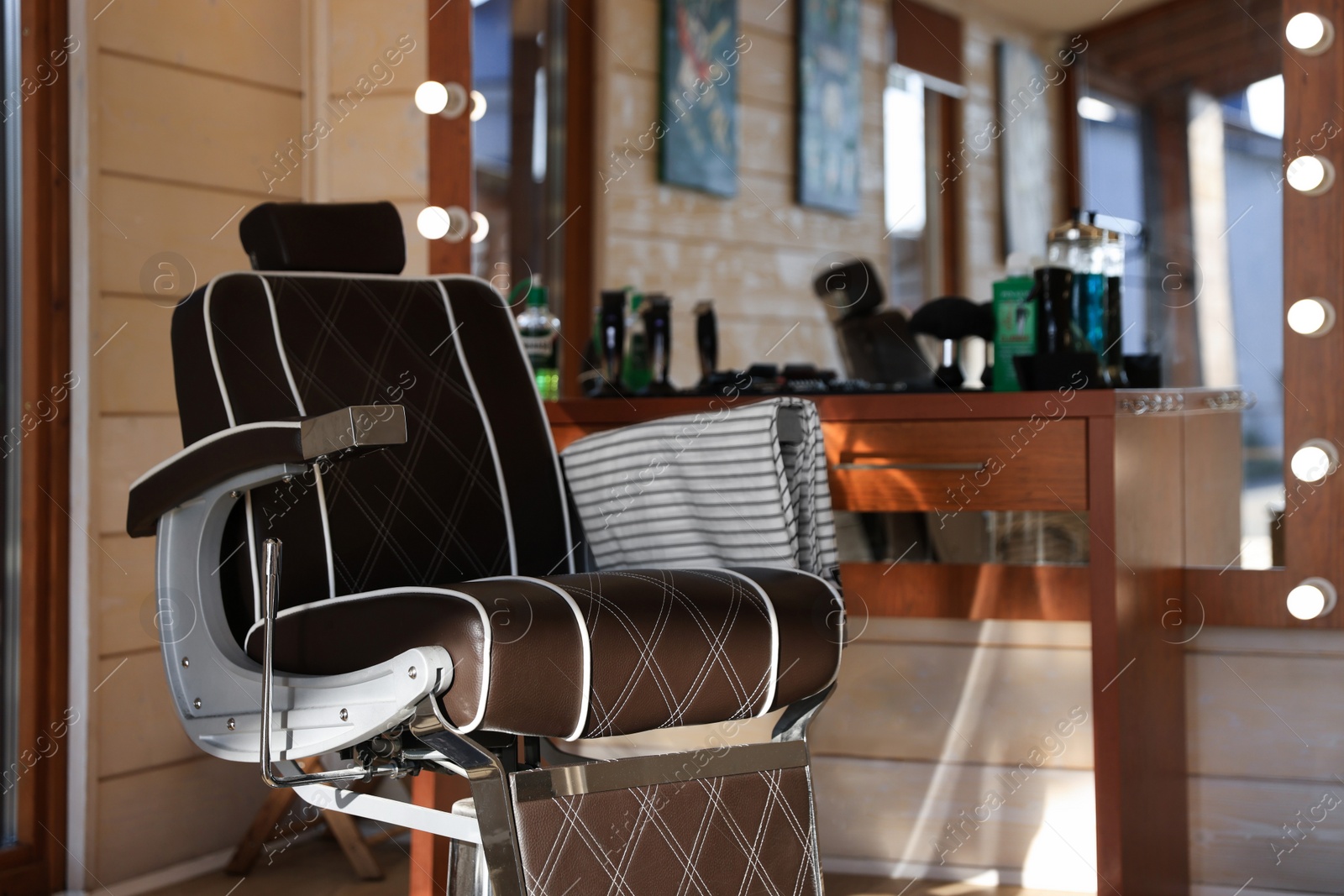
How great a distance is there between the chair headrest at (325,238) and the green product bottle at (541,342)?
1.86 feet

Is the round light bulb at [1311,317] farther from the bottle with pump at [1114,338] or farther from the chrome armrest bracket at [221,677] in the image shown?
the chrome armrest bracket at [221,677]

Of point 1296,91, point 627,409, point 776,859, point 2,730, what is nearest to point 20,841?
point 2,730

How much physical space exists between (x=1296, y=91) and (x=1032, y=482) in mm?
759

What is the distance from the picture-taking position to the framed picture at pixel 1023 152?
4.98m

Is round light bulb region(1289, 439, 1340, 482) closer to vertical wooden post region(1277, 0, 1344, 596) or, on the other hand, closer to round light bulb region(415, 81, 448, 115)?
vertical wooden post region(1277, 0, 1344, 596)

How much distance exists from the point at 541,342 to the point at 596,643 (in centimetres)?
117

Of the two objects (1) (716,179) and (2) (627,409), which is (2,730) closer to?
(2) (627,409)

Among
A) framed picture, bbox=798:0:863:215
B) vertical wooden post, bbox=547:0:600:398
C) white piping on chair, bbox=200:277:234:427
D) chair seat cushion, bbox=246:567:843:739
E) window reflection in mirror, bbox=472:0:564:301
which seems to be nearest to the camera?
chair seat cushion, bbox=246:567:843:739

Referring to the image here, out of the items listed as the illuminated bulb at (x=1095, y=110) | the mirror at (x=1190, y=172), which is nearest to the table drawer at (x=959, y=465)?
the mirror at (x=1190, y=172)

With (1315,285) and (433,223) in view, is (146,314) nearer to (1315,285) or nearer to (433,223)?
(433,223)

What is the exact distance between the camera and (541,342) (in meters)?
2.21

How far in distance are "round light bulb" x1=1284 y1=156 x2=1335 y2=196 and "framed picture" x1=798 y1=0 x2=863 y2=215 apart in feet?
7.24

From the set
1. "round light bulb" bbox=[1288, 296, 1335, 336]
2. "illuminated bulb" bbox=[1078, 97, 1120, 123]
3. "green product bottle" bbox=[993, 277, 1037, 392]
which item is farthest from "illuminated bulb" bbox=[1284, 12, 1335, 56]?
"illuminated bulb" bbox=[1078, 97, 1120, 123]

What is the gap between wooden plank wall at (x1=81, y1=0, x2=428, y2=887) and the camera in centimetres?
191
